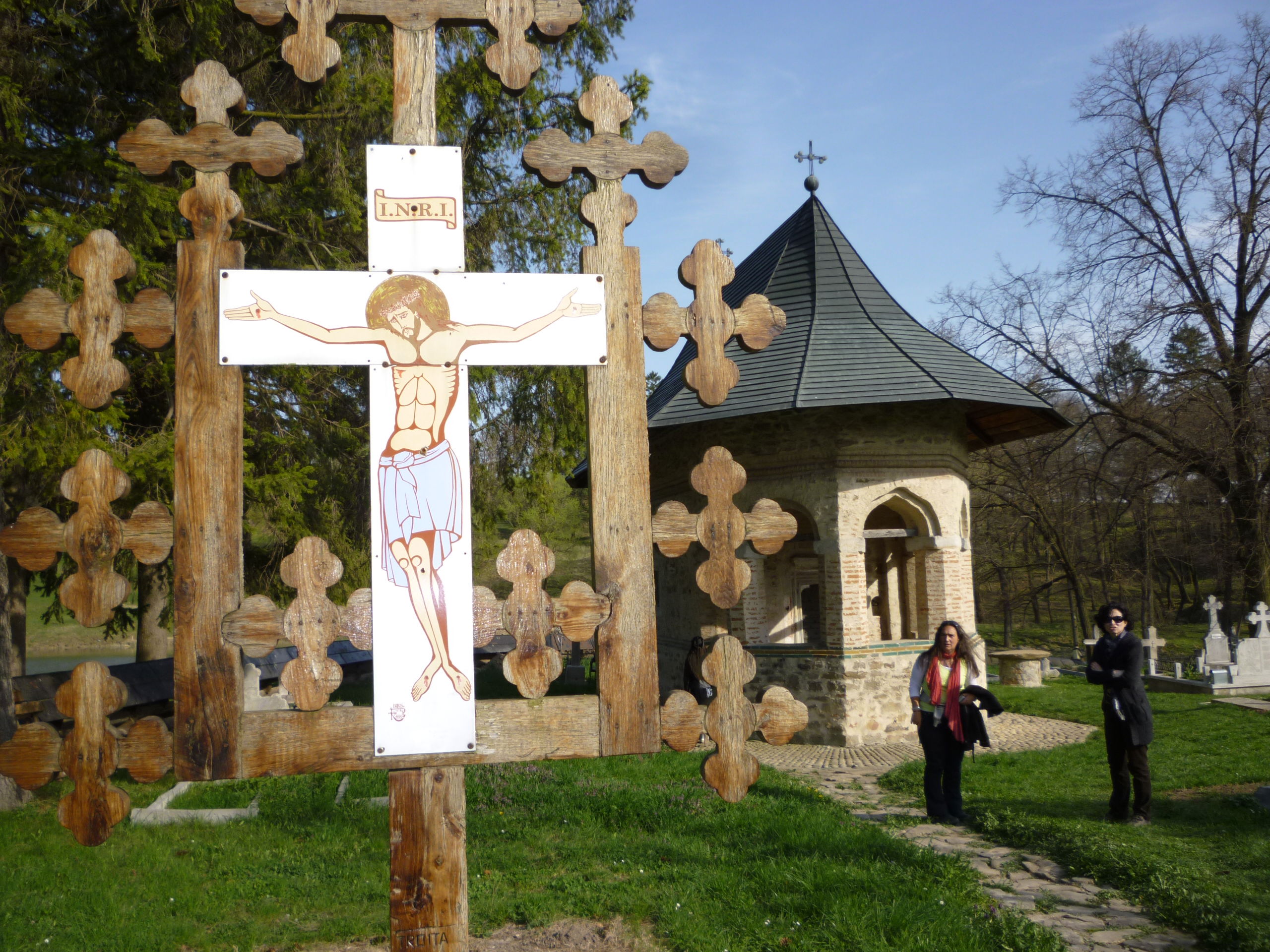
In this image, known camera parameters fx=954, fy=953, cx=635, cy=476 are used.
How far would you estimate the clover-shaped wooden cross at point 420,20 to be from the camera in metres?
3.07

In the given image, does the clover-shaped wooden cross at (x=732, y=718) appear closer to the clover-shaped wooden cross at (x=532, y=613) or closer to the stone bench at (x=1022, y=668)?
the clover-shaped wooden cross at (x=532, y=613)

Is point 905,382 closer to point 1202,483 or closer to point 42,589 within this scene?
point 42,589

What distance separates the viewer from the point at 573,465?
504 inches

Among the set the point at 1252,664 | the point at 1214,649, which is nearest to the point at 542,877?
the point at 1252,664

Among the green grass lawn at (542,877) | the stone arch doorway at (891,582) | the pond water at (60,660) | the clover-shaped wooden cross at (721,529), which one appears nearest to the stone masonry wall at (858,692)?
the stone arch doorway at (891,582)

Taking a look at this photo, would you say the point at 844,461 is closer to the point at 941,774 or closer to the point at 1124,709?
the point at 941,774

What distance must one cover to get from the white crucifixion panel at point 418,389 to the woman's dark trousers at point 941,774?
564 centimetres

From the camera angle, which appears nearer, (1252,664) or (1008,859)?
(1008,859)

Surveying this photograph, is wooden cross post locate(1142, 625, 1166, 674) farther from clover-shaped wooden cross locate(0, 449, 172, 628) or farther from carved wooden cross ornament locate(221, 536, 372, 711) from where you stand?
clover-shaped wooden cross locate(0, 449, 172, 628)

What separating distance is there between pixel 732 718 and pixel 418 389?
1.47 meters

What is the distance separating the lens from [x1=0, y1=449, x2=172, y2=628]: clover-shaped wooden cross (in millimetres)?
2777

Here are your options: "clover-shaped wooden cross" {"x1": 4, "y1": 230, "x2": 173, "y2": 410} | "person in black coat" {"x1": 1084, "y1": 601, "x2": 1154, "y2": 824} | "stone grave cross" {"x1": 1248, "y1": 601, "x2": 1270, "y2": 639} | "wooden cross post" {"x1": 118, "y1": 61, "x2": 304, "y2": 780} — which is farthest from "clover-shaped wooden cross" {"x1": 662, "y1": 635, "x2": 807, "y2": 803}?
"stone grave cross" {"x1": 1248, "y1": 601, "x2": 1270, "y2": 639}

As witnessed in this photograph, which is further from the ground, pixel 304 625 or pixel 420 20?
pixel 420 20

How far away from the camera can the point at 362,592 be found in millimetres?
2938
